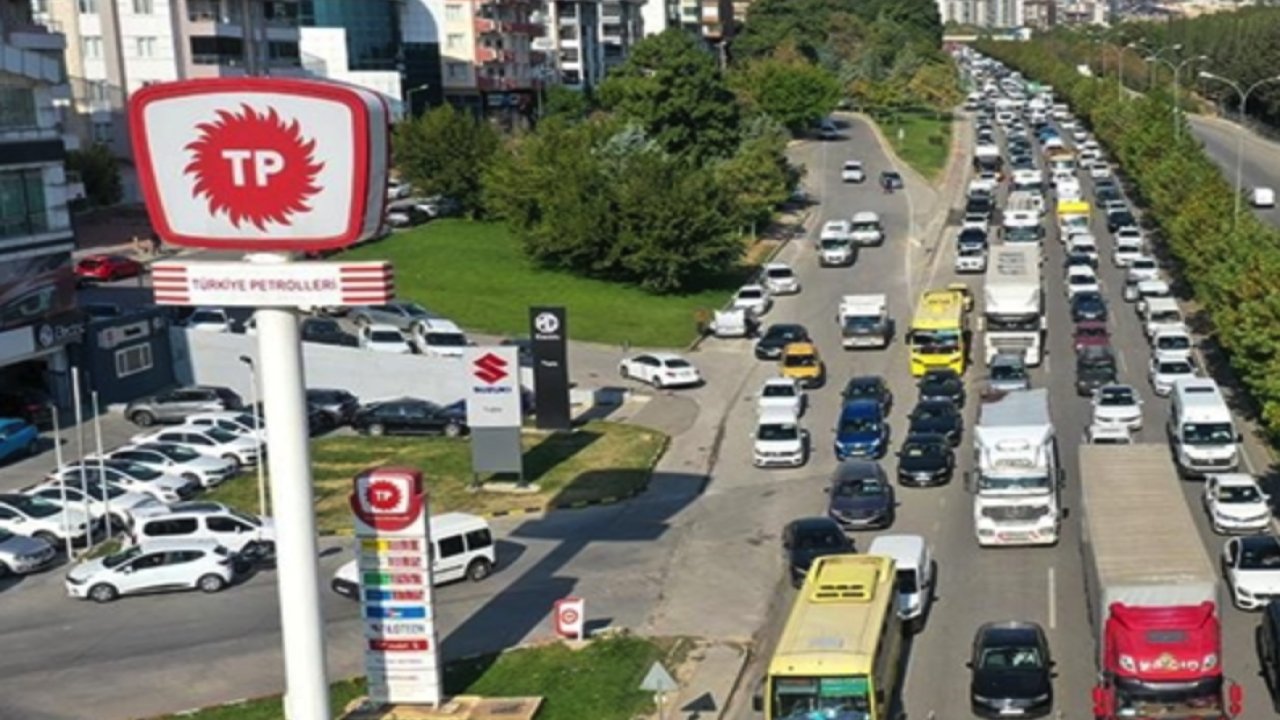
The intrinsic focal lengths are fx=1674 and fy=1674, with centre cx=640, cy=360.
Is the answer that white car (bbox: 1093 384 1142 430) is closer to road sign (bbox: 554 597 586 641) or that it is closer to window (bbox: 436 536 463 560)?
window (bbox: 436 536 463 560)

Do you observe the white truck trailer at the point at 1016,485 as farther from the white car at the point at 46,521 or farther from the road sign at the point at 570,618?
the white car at the point at 46,521

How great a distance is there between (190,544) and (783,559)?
49.3ft

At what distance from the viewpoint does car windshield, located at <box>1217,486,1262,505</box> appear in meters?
42.6

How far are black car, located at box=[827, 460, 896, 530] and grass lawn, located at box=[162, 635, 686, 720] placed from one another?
9.56 m

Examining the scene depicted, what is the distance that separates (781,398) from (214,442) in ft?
62.1

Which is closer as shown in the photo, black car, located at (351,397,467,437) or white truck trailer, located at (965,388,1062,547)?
white truck trailer, located at (965,388,1062,547)

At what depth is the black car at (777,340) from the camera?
222 feet

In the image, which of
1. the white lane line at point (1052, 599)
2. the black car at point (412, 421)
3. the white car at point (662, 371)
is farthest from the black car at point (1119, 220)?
the white lane line at point (1052, 599)

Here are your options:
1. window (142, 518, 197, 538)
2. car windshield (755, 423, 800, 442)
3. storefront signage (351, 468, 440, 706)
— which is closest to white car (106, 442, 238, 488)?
window (142, 518, 197, 538)

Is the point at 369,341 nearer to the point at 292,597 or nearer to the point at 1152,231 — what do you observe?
the point at 292,597

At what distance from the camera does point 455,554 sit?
41188 millimetres

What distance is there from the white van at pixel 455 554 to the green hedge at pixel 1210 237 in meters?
20.0

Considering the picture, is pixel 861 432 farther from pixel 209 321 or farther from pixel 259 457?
pixel 209 321

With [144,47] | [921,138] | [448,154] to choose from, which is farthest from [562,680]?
[921,138]
